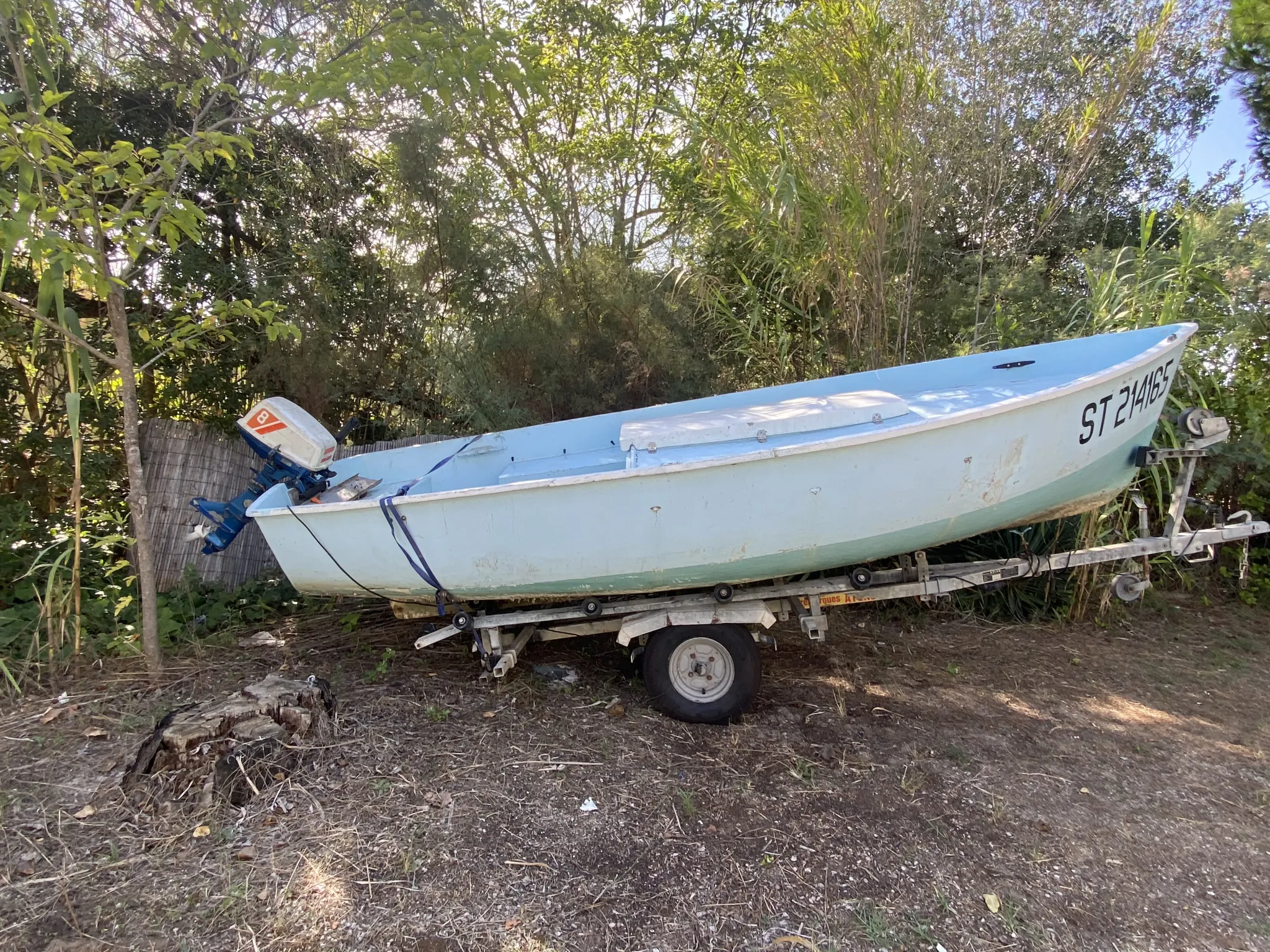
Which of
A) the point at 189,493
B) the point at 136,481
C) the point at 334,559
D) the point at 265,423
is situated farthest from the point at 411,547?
the point at 189,493

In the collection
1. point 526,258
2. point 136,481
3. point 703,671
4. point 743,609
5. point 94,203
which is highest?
point 526,258

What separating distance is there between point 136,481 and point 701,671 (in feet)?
9.07

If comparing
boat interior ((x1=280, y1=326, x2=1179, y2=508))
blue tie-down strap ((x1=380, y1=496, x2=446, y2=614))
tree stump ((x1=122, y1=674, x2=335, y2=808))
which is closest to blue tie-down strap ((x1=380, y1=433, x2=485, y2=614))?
blue tie-down strap ((x1=380, y1=496, x2=446, y2=614))

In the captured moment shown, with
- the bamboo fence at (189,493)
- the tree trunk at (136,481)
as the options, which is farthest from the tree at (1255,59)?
the bamboo fence at (189,493)

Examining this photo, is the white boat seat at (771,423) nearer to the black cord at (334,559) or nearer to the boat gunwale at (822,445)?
the boat gunwale at (822,445)

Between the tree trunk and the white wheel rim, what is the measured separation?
252cm

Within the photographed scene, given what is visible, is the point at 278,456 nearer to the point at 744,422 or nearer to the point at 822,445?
the point at 744,422

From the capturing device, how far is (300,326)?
465 cm

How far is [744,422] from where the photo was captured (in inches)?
115

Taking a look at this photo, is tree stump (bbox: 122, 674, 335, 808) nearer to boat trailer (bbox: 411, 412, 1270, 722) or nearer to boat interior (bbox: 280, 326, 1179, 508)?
boat trailer (bbox: 411, 412, 1270, 722)

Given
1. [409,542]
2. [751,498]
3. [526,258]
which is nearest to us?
[751,498]

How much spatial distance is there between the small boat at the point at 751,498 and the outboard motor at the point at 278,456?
0.04 ft

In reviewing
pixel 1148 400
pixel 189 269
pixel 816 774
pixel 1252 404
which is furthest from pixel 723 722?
pixel 189 269

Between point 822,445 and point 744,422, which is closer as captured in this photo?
point 822,445
